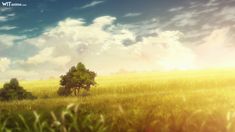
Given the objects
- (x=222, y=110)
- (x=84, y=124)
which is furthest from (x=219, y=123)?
(x=84, y=124)

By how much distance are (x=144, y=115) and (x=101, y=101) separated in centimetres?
148

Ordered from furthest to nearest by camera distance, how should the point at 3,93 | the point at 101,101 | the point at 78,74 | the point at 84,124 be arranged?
1. the point at 78,74
2. the point at 3,93
3. the point at 101,101
4. the point at 84,124

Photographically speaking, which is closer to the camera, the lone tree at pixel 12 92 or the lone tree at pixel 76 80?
the lone tree at pixel 12 92

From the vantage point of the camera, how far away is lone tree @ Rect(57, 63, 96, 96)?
12.7 m

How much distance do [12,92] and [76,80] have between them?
214cm

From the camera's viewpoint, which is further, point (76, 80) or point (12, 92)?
point (76, 80)

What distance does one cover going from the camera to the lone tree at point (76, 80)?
12.7m

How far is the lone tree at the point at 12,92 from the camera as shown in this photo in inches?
436

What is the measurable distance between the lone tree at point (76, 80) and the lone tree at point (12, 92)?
4.26 ft

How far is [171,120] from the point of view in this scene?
15.1 ft

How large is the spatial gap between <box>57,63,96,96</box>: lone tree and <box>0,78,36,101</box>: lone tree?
1.30 m

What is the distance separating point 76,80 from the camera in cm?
1288

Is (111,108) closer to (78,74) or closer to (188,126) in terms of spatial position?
(188,126)

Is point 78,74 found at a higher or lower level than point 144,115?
higher
